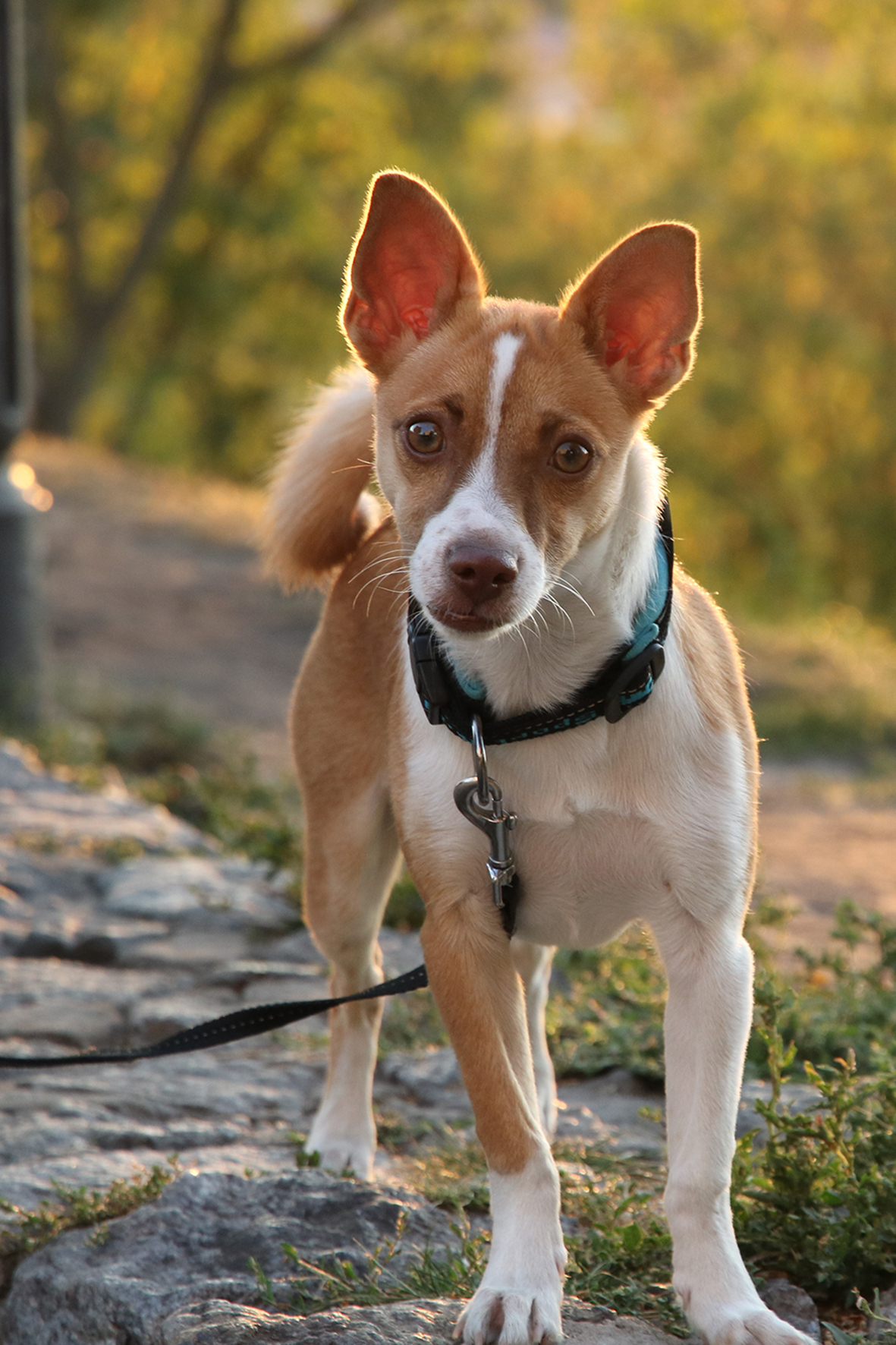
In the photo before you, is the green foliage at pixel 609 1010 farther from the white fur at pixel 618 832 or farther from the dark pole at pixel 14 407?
the dark pole at pixel 14 407

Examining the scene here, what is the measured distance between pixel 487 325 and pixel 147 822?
386cm

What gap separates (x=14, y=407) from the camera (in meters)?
7.85

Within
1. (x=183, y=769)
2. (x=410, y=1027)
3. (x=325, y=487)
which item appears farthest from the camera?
(x=183, y=769)

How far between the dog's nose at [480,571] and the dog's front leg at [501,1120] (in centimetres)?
64

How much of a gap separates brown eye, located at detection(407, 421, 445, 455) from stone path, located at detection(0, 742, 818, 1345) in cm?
155

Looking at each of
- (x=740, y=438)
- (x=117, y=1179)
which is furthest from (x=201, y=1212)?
(x=740, y=438)

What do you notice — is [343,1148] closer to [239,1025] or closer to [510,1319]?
[239,1025]

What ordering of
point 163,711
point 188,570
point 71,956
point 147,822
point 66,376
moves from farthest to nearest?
point 66,376 → point 188,570 → point 163,711 → point 147,822 → point 71,956

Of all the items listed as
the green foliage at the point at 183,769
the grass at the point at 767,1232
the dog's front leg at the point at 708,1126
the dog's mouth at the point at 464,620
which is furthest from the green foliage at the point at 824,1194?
the green foliage at the point at 183,769

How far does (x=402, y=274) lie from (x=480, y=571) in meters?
0.82

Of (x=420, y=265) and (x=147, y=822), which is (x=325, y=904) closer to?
(x=420, y=265)

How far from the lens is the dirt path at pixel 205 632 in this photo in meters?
7.30

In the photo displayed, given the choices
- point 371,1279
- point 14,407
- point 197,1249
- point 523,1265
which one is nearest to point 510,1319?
point 523,1265

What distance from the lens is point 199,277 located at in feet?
82.4
